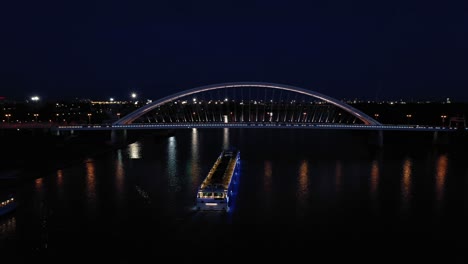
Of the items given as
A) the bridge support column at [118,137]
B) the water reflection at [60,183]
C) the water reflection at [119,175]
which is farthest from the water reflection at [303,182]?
the bridge support column at [118,137]

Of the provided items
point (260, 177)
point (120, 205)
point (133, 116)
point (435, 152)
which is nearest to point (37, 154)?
point (133, 116)

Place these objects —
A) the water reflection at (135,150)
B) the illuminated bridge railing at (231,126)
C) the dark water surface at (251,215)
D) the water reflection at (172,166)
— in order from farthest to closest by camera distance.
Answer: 1. the illuminated bridge railing at (231,126)
2. the water reflection at (135,150)
3. the water reflection at (172,166)
4. the dark water surface at (251,215)

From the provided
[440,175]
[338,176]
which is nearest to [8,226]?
[338,176]

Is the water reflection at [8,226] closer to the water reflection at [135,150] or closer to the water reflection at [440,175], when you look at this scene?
the water reflection at [135,150]

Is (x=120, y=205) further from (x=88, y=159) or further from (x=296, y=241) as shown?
(x=88, y=159)

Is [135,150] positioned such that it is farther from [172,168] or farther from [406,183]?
[406,183]

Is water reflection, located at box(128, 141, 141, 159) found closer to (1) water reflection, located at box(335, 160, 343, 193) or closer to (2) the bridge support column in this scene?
(2) the bridge support column
